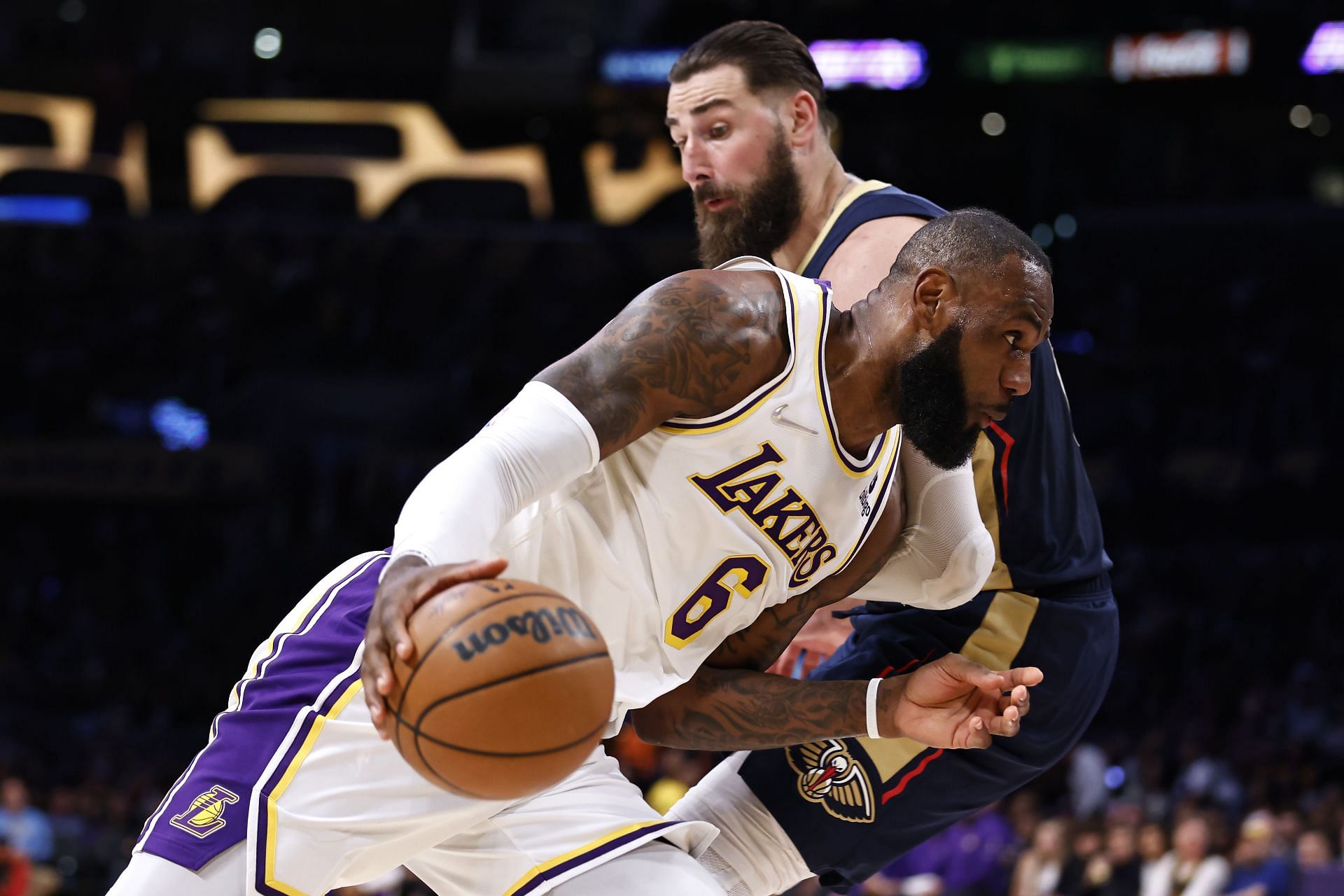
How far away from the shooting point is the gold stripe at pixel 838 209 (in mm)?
3637

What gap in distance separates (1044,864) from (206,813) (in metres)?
7.13

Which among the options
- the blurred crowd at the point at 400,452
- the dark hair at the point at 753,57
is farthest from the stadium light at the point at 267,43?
the dark hair at the point at 753,57

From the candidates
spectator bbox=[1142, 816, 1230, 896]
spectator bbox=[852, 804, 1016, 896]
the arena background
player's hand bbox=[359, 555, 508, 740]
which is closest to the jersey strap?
player's hand bbox=[359, 555, 508, 740]

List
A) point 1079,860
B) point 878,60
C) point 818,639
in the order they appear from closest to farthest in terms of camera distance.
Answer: point 818,639 < point 1079,860 < point 878,60

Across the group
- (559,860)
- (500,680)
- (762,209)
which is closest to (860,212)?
(762,209)

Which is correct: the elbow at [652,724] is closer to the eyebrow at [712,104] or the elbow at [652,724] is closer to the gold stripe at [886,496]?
the gold stripe at [886,496]

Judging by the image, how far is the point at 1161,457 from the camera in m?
14.7

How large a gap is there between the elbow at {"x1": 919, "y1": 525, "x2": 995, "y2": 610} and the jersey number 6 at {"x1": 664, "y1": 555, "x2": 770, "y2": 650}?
0.49m

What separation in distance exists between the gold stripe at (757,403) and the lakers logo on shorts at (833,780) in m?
1.16

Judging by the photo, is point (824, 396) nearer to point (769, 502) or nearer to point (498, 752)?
point (769, 502)

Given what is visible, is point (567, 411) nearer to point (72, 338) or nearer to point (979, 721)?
point (979, 721)

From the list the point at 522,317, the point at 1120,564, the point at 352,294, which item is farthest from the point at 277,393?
the point at 1120,564

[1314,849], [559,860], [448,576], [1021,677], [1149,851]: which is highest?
[448,576]

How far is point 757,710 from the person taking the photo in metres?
3.12
